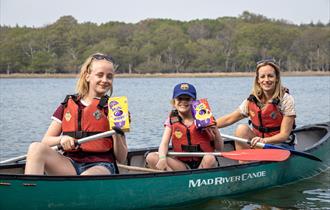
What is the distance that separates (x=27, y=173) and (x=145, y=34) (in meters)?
101

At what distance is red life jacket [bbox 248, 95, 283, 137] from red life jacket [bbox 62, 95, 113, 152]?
239 cm

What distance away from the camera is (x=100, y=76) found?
18.9ft

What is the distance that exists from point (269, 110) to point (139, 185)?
86.2 inches

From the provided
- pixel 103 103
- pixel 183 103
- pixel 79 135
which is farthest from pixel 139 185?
pixel 183 103

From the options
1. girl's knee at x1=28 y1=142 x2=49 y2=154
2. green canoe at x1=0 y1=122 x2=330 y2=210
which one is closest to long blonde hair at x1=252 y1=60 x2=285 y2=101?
green canoe at x1=0 y1=122 x2=330 y2=210

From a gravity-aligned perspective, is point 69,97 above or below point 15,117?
above

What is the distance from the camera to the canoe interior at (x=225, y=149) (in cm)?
642

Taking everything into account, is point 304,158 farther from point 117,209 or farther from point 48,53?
point 48,53

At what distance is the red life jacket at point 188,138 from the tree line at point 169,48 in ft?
286

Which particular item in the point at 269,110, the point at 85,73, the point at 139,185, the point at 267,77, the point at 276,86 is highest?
the point at 85,73

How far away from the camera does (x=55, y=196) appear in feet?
18.0

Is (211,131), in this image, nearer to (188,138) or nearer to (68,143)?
(188,138)

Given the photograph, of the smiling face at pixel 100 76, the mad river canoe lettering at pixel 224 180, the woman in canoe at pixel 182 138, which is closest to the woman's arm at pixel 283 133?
the mad river canoe lettering at pixel 224 180

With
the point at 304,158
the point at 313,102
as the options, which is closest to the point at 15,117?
the point at 313,102
